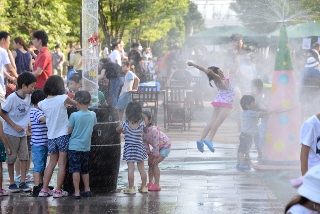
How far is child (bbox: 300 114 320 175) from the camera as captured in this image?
5742mm

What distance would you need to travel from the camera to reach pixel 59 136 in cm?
887

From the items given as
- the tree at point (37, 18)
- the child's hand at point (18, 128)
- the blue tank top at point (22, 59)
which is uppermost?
the tree at point (37, 18)

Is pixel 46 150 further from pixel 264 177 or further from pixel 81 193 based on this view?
pixel 264 177

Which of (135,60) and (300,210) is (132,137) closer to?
(300,210)

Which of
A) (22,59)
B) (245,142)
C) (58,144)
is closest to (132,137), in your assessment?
(58,144)

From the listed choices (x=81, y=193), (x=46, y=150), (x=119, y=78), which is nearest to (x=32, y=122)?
(x=46, y=150)

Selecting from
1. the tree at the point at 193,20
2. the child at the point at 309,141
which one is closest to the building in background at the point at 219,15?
the tree at the point at 193,20

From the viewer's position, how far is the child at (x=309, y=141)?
5.74 metres

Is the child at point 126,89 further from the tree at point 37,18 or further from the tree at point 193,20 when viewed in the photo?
the tree at point 193,20

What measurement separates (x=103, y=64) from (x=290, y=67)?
587 centimetres

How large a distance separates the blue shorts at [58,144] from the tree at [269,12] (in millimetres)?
17285

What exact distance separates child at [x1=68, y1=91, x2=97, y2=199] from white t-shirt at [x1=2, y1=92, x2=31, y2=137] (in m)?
0.79

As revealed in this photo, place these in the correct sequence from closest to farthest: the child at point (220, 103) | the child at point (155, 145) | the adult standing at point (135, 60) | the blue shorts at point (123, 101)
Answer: the child at point (155, 145)
the child at point (220, 103)
the blue shorts at point (123, 101)
the adult standing at point (135, 60)

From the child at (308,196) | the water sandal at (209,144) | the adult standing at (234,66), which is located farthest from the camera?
the adult standing at (234,66)
